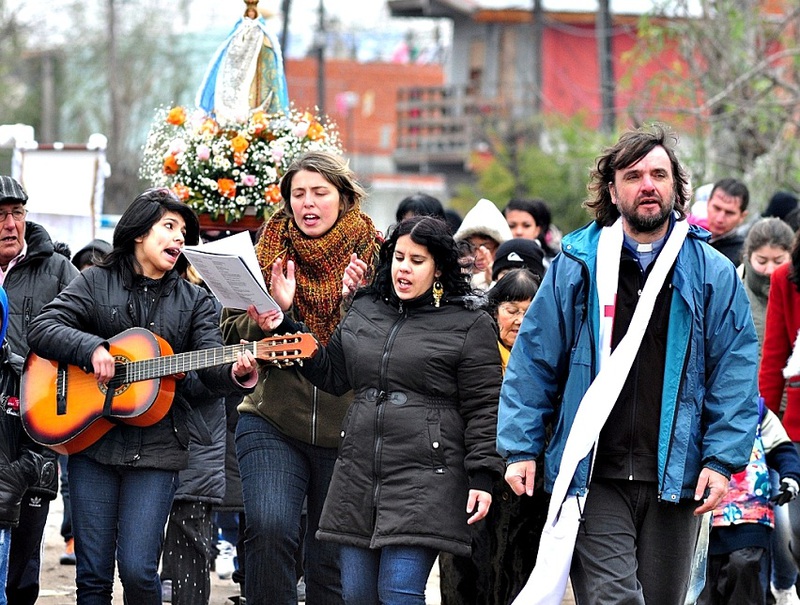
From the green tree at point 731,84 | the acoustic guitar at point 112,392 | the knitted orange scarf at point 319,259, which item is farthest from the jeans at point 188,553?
the green tree at point 731,84

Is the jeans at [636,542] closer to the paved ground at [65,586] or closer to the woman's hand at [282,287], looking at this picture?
the woman's hand at [282,287]

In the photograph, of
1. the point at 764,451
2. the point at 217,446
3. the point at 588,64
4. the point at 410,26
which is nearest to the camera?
the point at 764,451

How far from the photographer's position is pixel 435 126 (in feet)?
153

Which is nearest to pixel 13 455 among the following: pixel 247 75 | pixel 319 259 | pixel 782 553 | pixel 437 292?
pixel 319 259

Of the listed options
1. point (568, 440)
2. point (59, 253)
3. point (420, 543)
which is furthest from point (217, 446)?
point (568, 440)

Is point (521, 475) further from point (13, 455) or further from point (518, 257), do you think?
point (518, 257)

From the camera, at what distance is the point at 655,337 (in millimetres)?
5891

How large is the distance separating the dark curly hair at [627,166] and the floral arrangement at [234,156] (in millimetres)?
3165

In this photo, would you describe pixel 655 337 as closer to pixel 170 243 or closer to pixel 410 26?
pixel 170 243

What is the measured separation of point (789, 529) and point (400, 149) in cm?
3986

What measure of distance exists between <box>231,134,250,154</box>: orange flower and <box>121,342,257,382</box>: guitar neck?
2702mm

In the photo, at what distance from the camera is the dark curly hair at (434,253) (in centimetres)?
653

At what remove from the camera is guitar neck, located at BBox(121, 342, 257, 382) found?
662 centimetres

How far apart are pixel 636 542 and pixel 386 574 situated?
1.00 m
